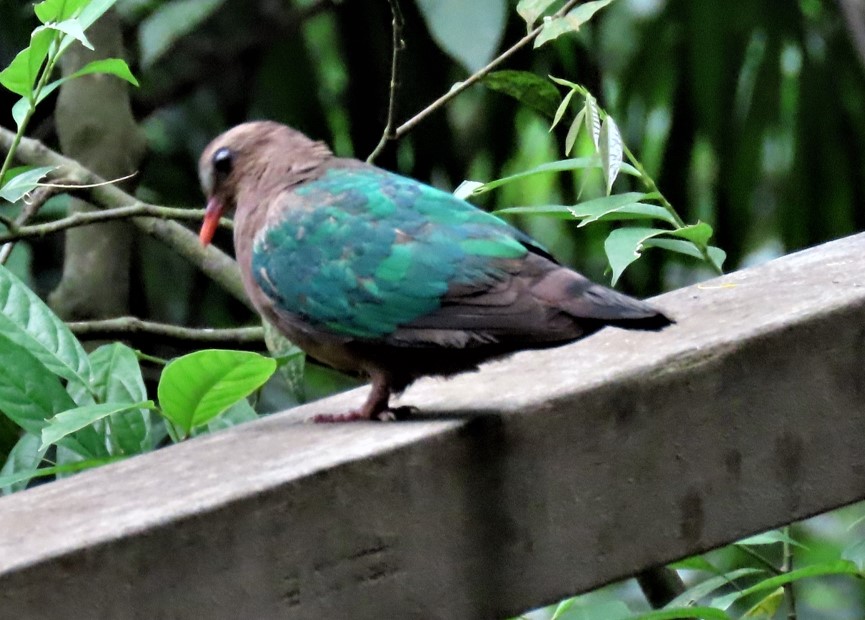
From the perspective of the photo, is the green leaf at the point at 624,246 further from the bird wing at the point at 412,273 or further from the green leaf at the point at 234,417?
the green leaf at the point at 234,417

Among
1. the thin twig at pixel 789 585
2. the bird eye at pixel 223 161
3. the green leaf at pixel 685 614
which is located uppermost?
the bird eye at pixel 223 161

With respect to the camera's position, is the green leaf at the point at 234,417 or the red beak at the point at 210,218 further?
the red beak at the point at 210,218

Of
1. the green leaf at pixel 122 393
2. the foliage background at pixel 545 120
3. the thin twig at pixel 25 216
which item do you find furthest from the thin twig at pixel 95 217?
the foliage background at pixel 545 120

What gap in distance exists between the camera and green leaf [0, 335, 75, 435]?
7.18 ft

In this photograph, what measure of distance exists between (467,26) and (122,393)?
3.76 ft

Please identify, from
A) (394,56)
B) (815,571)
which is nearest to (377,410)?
(815,571)

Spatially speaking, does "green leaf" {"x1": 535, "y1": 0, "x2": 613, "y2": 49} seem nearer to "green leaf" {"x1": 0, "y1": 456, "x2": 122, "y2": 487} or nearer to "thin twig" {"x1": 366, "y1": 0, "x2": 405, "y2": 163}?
"thin twig" {"x1": 366, "y1": 0, "x2": 405, "y2": 163}

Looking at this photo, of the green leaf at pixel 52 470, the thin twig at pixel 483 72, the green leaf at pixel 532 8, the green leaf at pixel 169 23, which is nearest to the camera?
the green leaf at pixel 52 470

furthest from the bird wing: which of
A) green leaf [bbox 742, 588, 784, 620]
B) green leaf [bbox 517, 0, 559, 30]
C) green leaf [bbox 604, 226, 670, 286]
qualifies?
green leaf [bbox 742, 588, 784, 620]

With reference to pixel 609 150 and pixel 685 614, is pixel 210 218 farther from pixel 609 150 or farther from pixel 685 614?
pixel 685 614

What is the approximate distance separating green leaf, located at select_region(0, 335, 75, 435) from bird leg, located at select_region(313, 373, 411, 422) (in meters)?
0.47

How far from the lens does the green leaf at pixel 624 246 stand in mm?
2057

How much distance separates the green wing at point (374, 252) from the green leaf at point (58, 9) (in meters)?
0.46

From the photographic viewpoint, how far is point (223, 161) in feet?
8.51
